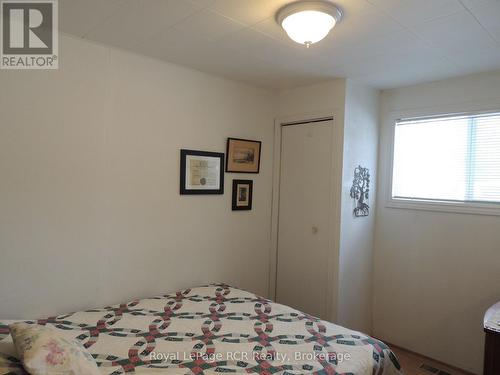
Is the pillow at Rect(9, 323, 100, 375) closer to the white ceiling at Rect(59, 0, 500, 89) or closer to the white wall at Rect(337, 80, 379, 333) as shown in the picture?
the white ceiling at Rect(59, 0, 500, 89)

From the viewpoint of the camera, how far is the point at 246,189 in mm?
3121

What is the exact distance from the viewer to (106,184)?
2273 mm

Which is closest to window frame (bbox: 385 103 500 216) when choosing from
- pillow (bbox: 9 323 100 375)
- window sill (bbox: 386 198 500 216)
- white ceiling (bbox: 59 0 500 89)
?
window sill (bbox: 386 198 500 216)

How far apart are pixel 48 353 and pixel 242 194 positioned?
6.77 ft

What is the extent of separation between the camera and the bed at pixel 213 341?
156 cm

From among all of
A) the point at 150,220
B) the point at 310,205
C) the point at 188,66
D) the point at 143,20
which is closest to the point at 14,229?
the point at 150,220

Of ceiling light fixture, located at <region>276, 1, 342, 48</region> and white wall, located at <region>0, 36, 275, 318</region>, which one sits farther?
white wall, located at <region>0, 36, 275, 318</region>

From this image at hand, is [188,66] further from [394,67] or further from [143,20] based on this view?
[394,67]

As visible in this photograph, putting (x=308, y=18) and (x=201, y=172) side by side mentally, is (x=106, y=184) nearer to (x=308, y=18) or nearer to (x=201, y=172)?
(x=201, y=172)

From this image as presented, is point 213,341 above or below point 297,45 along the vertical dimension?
below

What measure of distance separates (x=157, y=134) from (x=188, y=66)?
0.63m

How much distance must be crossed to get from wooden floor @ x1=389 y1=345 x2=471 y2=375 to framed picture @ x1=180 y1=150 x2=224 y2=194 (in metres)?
2.14

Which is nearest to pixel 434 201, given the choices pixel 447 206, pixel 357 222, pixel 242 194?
pixel 447 206

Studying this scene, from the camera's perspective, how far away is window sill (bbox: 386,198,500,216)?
2535 mm
